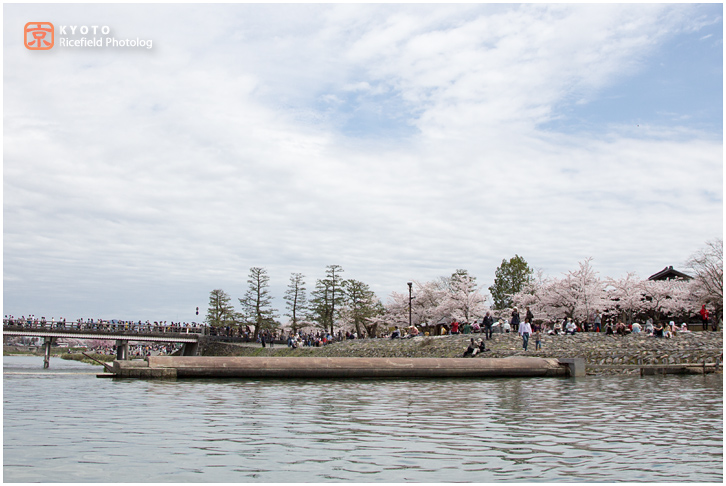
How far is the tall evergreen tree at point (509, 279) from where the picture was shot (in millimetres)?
79625

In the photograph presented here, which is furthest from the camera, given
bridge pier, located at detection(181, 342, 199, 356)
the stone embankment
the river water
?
bridge pier, located at detection(181, 342, 199, 356)

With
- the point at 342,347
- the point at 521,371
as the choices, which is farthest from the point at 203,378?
the point at 342,347

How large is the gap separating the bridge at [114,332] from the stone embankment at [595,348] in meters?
35.7

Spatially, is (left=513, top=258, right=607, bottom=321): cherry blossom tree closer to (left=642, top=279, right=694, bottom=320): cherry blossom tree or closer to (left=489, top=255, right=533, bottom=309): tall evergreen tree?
(left=642, top=279, right=694, bottom=320): cherry blossom tree

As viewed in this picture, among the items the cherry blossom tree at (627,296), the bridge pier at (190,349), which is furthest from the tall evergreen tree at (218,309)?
the cherry blossom tree at (627,296)

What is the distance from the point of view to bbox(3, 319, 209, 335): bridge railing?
73588mm

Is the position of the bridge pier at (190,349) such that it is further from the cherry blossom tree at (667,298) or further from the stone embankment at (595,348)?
the cherry blossom tree at (667,298)

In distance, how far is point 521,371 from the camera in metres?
23.6

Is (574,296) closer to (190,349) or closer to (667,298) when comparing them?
(667,298)

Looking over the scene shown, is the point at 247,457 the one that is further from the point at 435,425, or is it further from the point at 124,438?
the point at 435,425

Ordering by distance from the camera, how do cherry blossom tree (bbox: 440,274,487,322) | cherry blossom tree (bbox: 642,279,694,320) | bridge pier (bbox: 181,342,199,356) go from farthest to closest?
bridge pier (bbox: 181,342,199,356) → cherry blossom tree (bbox: 440,274,487,322) → cherry blossom tree (bbox: 642,279,694,320)

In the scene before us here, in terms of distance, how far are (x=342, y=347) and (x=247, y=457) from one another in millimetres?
45785

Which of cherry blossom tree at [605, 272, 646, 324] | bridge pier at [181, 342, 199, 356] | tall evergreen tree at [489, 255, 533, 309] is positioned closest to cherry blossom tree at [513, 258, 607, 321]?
cherry blossom tree at [605, 272, 646, 324]

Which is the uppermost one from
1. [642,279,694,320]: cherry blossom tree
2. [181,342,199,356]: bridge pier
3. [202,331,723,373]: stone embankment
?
[642,279,694,320]: cherry blossom tree
